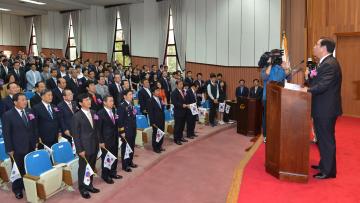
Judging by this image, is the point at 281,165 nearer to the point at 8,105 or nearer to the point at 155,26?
the point at 8,105

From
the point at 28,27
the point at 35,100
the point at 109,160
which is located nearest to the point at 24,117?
the point at 109,160

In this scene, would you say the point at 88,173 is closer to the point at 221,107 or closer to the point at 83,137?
the point at 83,137

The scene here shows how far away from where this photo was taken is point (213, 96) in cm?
894

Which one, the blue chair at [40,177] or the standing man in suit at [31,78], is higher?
the standing man in suit at [31,78]

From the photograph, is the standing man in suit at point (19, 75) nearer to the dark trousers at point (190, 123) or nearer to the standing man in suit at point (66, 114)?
the standing man in suit at point (66, 114)

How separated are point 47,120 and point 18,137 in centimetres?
67

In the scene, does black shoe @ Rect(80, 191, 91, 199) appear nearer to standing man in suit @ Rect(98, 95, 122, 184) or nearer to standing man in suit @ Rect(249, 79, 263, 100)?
standing man in suit @ Rect(98, 95, 122, 184)

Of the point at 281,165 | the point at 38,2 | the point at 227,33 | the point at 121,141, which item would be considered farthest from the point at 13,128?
the point at 38,2

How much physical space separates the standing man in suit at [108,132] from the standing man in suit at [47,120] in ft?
2.55

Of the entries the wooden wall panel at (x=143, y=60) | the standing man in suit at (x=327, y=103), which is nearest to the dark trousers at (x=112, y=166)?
the standing man in suit at (x=327, y=103)

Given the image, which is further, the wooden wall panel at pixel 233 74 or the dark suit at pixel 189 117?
the wooden wall panel at pixel 233 74

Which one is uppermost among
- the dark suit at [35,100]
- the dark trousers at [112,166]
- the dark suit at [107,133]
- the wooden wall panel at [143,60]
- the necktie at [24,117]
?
the wooden wall panel at [143,60]

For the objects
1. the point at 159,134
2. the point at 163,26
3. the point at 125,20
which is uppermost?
the point at 125,20

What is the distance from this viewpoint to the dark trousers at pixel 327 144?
127 inches
